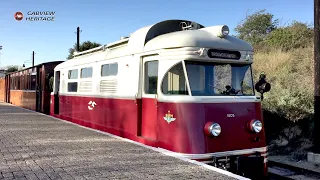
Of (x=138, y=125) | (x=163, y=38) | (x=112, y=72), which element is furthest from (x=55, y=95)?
(x=163, y=38)

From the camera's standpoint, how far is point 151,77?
7004mm

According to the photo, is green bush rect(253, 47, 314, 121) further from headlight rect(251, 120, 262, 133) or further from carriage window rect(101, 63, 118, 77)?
carriage window rect(101, 63, 118, 77)

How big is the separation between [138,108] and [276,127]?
615 cm

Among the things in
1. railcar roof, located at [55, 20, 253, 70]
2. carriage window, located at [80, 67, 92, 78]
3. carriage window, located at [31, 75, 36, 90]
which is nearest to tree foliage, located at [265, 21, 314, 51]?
carriage window, located at [31, 75, 36, 90]

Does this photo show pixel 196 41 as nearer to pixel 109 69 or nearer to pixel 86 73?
pixel 109 69

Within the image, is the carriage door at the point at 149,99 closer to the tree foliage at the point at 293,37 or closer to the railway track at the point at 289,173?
the railway track at the point at 289,173

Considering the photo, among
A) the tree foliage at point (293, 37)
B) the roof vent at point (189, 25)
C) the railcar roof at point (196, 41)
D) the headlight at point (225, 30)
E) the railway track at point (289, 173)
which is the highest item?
the tree foliage at point (293, 37)

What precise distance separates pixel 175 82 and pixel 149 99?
2.66ft

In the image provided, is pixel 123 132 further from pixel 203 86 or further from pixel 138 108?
pixel 203 86

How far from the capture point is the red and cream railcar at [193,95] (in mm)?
6129

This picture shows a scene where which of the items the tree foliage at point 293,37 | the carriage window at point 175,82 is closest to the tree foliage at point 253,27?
the tree foliage at point 293,37

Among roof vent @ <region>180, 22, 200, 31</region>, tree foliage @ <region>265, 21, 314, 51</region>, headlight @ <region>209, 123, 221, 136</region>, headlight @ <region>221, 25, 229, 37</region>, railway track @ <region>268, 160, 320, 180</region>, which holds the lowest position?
railway track @ <region>268, 160, 320, 180</region>

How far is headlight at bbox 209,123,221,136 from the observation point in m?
6.03

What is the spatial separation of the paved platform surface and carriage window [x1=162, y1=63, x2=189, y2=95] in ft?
3.83
